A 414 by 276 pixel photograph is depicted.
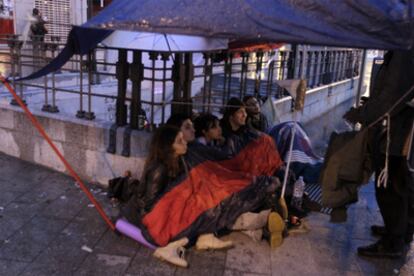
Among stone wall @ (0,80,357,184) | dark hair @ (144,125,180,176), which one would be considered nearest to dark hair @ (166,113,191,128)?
dark hair @ (144,125,180,176)

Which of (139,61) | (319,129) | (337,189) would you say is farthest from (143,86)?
(319,129)

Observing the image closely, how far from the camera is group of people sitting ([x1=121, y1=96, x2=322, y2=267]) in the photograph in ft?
12.2

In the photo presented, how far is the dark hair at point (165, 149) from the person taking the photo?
12.3 ft

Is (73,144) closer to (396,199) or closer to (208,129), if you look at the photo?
(208,129)

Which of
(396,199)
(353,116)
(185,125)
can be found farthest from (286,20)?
(396,199)

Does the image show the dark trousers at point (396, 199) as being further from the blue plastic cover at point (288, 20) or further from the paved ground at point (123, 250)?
the blue plastic cover at point (288, 20)

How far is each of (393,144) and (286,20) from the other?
51.8 inches

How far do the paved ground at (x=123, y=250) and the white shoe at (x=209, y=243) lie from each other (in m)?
0.06

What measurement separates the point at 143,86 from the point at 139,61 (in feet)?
1.65

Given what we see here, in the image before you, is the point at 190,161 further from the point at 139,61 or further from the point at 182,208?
the point at 139,61

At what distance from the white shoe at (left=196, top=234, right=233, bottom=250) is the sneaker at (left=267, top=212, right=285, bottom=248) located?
0.40 meters

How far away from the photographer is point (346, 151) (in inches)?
131

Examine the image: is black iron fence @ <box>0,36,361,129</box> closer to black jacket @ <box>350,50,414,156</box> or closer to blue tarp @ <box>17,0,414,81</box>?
black jacket @ <box>350,50,414,156</box>

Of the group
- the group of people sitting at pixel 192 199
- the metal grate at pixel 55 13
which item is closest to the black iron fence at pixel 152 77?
the group of people sitting at pixel 192 199
